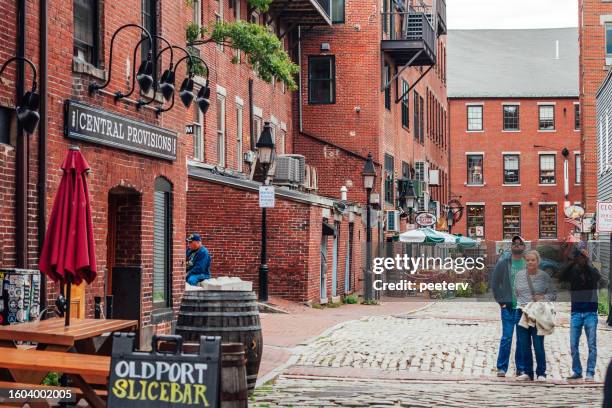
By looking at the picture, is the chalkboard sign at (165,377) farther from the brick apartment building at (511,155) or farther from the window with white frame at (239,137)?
the brick apartment building at (511,155)

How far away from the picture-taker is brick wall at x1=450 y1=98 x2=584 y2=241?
3044 inches

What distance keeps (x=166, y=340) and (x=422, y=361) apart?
32.6 feet

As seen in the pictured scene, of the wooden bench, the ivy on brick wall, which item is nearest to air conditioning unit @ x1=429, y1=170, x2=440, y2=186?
the ivy on brick wall

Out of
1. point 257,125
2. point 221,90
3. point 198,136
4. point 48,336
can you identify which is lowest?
point 48,336

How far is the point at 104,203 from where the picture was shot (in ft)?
50.3

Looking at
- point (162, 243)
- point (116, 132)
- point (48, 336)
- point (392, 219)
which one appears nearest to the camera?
point (48, 336)

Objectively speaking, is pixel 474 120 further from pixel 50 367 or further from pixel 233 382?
pixel 50 367

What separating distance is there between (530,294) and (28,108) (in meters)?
6.72

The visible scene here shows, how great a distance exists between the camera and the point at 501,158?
7800 cm

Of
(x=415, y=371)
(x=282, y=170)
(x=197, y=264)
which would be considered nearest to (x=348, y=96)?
(x=282, y=170)

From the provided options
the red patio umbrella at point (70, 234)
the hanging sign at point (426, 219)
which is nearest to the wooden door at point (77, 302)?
the red patio umbrella at point (70, 234)

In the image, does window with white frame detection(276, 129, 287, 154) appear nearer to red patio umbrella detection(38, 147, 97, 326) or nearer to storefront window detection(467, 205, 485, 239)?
red patio umbrella detection(38, 147, 97, 326)

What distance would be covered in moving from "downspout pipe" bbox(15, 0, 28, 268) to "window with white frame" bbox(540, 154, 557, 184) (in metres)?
66.8

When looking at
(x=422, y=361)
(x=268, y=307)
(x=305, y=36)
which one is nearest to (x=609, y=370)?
(x=422, y=361)
